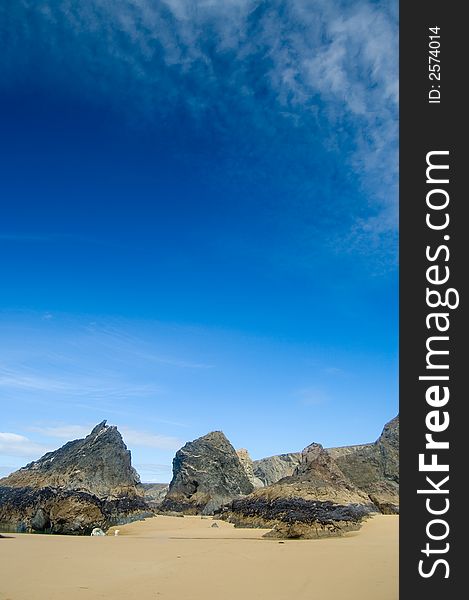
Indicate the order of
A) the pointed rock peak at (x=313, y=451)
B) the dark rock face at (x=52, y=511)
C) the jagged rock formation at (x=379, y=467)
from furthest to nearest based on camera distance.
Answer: the jagged rock formation at (x=379, y=467), the pointed rock peak at (x=313, y=451), the dark rock face at (x=52, y=511)

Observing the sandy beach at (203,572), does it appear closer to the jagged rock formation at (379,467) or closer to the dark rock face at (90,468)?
the dark rock face at (90,468)

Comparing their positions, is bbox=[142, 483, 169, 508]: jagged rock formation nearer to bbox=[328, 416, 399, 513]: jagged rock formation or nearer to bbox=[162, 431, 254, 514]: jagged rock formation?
bbox=[162, 431, 254, 514]: jagged rock formation

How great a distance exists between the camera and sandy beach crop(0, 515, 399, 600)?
6938mm

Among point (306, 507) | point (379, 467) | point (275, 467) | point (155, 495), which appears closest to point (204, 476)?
point (379, 467)

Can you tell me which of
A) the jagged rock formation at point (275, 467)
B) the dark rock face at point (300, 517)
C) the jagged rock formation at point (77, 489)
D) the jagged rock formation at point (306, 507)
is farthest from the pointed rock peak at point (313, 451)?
the jagged rock formation at point (275, 467)

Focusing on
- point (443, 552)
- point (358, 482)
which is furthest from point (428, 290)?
point (358, 482)

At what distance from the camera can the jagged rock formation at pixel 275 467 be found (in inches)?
3105

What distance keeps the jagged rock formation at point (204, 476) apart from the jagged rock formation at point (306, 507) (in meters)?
18.1

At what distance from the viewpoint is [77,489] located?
24812mm

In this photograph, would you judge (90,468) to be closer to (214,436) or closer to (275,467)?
(214,436)

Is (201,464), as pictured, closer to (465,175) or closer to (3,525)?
(3,525)

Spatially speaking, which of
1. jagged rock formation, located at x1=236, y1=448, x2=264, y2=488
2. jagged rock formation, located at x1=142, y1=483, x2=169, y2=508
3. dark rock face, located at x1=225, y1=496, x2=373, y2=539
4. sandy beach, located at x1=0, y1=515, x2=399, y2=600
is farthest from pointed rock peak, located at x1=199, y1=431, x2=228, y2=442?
sandy beach, located at x1=0, y1=515, x2=399, y2=600

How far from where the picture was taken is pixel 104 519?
22281 millimetres

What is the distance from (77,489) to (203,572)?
60.0 ft
